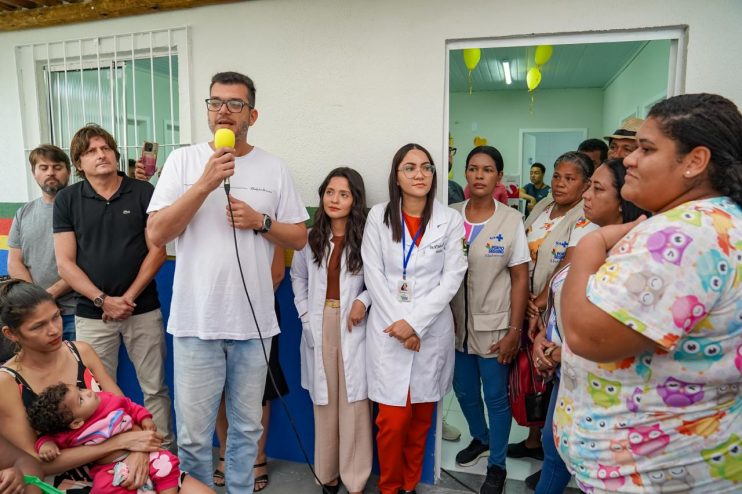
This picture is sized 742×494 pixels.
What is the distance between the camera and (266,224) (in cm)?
199

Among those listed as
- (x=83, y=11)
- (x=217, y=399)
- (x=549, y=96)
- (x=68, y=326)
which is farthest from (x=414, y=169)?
(x=549, y=96)

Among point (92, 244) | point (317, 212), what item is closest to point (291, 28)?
point (317, 212)

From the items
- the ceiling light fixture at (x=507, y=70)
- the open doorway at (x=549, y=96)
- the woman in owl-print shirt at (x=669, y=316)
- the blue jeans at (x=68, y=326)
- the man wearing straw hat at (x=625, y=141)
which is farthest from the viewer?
the ceiling light fixture at (x=507, y=70)

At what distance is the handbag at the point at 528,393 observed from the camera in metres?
2.46

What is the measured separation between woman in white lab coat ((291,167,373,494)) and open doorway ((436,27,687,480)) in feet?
4.26

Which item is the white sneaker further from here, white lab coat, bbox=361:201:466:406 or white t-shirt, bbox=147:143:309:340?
white t-shirt, bbox=147:143:309:340

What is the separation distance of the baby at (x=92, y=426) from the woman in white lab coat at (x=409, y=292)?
1.03m

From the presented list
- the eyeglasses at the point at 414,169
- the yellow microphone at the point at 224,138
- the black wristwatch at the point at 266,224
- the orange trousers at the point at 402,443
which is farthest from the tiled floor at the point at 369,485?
the yellow microphone at the point at 224,138

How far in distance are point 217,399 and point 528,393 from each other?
1.49m

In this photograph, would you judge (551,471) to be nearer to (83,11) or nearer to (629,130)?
(629,130)

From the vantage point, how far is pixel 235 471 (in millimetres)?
2162

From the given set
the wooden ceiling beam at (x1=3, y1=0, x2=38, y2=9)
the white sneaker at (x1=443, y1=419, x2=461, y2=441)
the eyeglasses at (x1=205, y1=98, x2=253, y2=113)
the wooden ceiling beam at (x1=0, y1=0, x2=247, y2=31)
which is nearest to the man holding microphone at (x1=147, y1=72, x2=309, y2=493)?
the eyeglasses at (x1=205, y1=98, x2=253, y2=113)

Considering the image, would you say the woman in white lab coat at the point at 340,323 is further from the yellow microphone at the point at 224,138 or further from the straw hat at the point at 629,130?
the straw hat at the point at 629,130

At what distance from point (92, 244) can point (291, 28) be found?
5.13 feet
